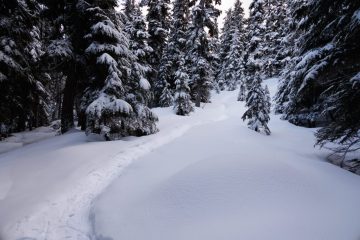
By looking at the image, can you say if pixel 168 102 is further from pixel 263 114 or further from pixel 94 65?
pixel 94 65

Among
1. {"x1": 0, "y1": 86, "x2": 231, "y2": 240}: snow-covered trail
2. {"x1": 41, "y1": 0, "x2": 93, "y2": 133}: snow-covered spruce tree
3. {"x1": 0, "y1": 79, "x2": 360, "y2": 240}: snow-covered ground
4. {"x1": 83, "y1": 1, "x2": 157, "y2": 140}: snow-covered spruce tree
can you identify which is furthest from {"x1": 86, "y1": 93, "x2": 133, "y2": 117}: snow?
{"x1": 41, "y1": 0, "x2": 93, "y2": 133}: snow-covered spruce tree

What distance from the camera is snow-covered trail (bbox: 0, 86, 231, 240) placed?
16.6 feet

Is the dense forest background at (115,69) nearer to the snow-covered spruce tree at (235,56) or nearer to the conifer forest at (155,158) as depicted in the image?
the conifer forest at (155,158)

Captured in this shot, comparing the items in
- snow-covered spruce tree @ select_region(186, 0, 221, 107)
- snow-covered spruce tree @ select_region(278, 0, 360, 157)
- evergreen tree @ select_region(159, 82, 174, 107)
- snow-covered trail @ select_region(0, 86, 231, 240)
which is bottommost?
snow-covered trail @ select_region(0, 86, 231, 240)

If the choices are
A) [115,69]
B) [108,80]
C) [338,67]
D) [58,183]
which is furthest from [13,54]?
[338,67]

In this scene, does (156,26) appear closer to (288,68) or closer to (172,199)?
(288,68)

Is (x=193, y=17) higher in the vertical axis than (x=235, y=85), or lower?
higher

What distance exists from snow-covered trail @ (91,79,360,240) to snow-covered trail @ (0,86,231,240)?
1.70 ft

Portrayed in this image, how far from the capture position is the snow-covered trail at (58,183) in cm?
506

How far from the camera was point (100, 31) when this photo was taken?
1067cm

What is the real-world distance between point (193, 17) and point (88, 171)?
2289 cm

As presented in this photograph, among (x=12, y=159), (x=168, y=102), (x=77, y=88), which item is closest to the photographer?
(x=12, y=159)

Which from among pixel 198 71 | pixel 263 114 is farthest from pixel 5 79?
pixel 198 71

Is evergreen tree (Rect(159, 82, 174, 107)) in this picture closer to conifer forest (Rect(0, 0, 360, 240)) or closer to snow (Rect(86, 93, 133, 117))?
conifer forest (Rect(0, 0, 360, 240))
